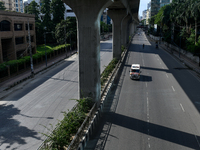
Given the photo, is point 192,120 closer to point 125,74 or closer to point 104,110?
point 104,110

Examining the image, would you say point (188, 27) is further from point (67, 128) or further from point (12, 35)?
point (67, 128)

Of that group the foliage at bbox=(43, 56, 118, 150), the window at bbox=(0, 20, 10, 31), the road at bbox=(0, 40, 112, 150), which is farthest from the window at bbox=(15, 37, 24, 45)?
the foliage at bbox=(43, 56, 118, 150)

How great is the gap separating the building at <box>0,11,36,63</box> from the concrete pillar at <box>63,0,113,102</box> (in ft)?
108

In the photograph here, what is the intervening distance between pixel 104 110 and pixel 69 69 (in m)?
24.4

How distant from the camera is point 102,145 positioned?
16.8 m

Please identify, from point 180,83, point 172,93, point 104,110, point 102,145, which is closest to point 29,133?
point 102,145

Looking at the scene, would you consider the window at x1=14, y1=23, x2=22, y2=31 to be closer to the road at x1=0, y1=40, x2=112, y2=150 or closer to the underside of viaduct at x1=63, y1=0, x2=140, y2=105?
the road at x1=0, y1=40, x2=112, y2=150

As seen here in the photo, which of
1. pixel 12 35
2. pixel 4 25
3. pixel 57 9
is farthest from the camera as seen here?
pixel 57 9

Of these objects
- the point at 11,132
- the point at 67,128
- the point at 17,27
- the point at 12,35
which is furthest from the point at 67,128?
the point at 17,27

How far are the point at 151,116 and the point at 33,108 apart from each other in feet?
41.9

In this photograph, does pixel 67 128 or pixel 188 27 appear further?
pixel 188 27

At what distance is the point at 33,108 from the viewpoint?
81.5 ft

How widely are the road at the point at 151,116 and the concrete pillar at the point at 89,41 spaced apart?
3189 millimetres

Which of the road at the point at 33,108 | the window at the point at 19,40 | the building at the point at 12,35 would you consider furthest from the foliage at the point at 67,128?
the window at the point at 19,40
